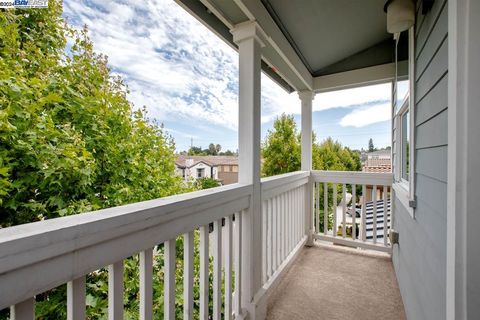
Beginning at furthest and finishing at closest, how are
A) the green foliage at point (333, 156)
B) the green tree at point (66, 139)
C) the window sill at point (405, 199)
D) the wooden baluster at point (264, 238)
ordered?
the green foliage at point (333, 156) → the wooden baluster at point (264, 238) → the green tree at point (66, 139) → the window sill at point (405, 199)

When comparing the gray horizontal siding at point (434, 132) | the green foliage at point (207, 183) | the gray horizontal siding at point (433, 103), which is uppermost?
the gray horizontal siding at point (433, 103)

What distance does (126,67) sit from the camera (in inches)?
75.5

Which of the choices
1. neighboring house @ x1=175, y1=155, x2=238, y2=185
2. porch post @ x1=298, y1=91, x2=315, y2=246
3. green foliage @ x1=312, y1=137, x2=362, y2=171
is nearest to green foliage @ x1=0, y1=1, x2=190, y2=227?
neighboring house @ x1=175, y1=155, x2=238, y2=185

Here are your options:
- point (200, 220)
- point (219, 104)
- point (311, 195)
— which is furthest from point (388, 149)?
point (200, 220)

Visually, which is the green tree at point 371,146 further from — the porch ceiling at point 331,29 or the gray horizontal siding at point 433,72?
the gray horizontal siding at point 433,72

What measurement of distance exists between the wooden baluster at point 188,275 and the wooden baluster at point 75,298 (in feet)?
1.68

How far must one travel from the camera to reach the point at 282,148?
5.78 meters

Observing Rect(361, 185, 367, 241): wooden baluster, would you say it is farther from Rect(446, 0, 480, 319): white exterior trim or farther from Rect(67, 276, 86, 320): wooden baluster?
Rect(67, 276, 86, 320): wooden baluster

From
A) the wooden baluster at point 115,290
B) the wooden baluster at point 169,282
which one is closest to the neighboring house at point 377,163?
the wooden baluster at point 169,282

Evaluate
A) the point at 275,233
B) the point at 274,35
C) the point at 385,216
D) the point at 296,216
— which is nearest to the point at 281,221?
the point at 275,233

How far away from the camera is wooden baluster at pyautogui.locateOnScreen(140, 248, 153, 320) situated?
0.97 m

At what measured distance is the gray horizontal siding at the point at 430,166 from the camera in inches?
36.5

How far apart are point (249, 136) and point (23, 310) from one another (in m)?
1.41

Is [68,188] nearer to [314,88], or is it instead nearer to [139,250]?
[139,250]
